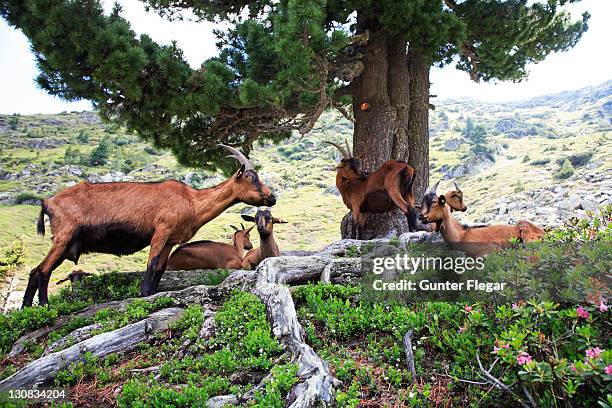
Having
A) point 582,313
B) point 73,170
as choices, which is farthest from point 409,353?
point 73,170

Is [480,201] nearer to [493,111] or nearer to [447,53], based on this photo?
[447,53]

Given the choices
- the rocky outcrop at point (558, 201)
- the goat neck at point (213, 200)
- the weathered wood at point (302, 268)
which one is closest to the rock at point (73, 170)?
the rocky outcrop at point (558, 201)

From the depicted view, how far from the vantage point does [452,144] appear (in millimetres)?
72562

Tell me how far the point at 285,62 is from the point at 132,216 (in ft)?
11.5

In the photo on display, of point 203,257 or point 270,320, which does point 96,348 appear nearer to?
point 270,320

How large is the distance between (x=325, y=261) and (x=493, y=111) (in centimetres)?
12470

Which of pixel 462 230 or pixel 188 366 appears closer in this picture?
pixel 188 366

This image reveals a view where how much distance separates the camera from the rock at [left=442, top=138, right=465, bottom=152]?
233 ft

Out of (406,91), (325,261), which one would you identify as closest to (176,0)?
(406,91)

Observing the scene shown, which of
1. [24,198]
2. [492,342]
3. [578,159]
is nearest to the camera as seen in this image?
Answer: [492,342]

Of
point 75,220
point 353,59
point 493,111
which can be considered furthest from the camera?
point 493,111

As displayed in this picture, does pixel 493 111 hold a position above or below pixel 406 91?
above

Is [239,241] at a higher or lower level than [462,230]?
lower

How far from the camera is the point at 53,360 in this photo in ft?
14.1
